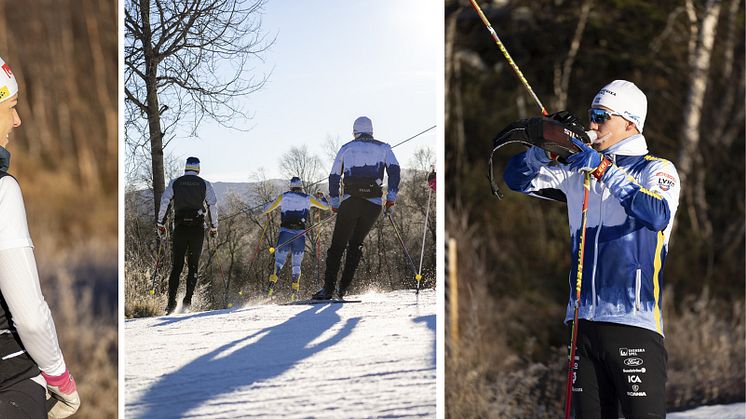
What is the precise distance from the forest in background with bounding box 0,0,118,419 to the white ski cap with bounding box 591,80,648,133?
2141 mm

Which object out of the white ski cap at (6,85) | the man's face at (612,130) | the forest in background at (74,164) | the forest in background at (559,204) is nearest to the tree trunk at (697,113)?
the forest in background at (559,204)

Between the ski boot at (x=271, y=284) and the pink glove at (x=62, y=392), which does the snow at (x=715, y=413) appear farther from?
the pink glove at (x=62, y=392)

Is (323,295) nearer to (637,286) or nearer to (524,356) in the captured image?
(524,356)

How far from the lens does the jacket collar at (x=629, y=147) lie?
104 inches

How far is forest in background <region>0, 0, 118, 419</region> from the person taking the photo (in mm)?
3586

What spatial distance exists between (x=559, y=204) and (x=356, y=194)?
136 cm

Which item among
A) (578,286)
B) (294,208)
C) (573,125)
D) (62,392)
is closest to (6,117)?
(62,392)

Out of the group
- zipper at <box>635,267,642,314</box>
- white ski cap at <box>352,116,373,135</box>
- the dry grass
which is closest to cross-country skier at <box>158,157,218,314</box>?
white ski cap at <box>352,116,373,135</box>

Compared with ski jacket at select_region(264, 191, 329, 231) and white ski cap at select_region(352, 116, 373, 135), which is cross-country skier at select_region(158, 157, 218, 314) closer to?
ski jacket at select_region(264, 191, 329, 231)

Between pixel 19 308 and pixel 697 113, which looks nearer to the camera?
pixel 19 308

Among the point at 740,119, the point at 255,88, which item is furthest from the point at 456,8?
the point at 740,119

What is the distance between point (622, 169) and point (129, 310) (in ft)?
7.23

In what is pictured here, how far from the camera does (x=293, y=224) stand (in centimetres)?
381

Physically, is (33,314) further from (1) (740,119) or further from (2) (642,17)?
(1) (740,119)
